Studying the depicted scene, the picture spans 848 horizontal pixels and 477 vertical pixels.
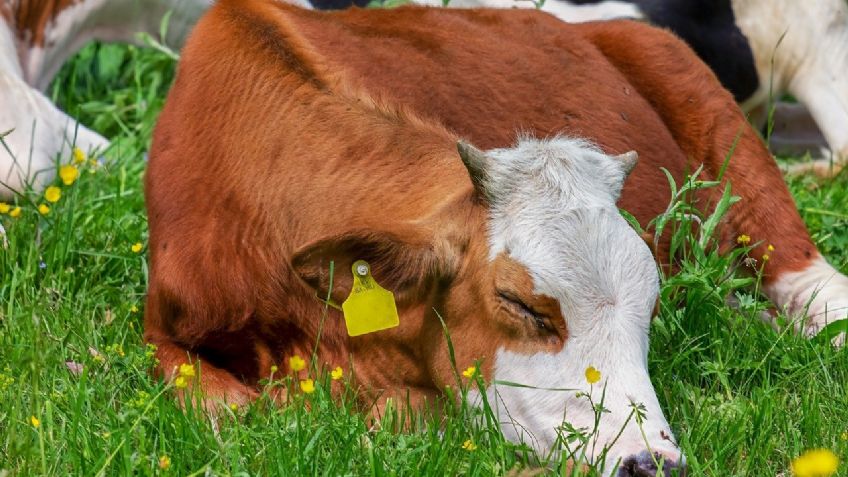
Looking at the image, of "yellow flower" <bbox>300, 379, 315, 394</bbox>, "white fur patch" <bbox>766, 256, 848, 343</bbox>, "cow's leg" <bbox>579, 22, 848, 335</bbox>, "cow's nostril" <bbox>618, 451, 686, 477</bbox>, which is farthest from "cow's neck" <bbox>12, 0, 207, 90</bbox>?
"cow's nostril" <bbox>618, 451, 686, 477</bbox>

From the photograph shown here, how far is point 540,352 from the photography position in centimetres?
367

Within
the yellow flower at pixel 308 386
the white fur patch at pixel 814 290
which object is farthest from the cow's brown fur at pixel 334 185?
the white fur patch at pixel 814 290

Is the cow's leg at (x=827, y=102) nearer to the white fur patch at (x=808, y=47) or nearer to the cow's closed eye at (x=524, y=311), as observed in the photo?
the white fur patch at (x=808, y=47)

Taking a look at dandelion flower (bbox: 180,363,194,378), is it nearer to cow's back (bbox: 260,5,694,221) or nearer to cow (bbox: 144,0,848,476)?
cow (bbox: 144,0,848,476)

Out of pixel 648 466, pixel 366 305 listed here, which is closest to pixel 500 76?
pixel 366 305

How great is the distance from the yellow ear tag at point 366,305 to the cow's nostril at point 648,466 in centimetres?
80

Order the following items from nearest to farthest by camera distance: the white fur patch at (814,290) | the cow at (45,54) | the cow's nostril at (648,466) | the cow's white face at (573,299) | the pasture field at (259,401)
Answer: the cow's nostril at (648,466), the pasture field at (259,401), the cow's white face at (573,299), the white fur patch at (814,290), the cow at (45,54)

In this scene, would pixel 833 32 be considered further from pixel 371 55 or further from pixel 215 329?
pixel 215 329

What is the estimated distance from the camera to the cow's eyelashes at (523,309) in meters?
3.66

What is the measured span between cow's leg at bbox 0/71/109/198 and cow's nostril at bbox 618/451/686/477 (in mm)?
3009

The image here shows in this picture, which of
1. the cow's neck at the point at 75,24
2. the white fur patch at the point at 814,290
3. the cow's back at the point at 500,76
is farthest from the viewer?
the cow's neck at the point at 75,24

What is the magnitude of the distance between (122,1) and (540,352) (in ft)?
13.7

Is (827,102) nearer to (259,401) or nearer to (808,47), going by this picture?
(808,47)

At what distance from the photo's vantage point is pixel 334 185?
4.12 m
